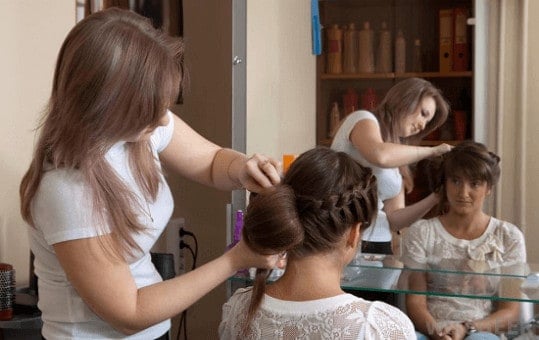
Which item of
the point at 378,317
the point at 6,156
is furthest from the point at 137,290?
the point at 6,156

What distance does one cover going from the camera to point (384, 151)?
1873mm

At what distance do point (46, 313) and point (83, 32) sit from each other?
0.45 metres

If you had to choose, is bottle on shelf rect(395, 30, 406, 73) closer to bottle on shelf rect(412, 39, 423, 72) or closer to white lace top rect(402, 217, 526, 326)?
bottle on shelf rect(412, 39, 423, 72)

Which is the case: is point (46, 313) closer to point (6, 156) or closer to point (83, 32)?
point (83, 32)

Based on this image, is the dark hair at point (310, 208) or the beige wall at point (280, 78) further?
the beige wall at point (280, 78)

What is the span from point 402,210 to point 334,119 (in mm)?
278

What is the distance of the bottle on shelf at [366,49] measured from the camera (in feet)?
6.31

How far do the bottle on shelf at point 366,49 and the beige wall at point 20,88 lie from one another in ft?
3.03

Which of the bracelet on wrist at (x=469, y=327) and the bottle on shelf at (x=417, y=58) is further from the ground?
the bottle on shelf at (x=417, y=58)

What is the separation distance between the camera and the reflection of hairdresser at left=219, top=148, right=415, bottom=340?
1.26m

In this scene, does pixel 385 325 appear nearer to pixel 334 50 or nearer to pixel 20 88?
pixel 334 50

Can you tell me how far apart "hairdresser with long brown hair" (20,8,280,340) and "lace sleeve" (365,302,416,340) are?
182 mm

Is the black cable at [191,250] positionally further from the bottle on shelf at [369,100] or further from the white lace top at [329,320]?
the white lace top at [329,320]

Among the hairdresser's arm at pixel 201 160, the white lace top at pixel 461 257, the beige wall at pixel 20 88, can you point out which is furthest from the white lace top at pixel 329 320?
the beige wall at pixel 20 88
